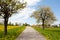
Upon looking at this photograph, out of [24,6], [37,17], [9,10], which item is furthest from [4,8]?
[37,17]

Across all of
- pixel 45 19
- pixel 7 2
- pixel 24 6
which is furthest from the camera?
pixel 45 19

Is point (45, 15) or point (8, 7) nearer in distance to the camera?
point (8, 7)

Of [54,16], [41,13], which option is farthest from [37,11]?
[54,16]

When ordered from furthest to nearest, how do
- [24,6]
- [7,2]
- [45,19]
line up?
[45,19]
[24,6]
[7,2]

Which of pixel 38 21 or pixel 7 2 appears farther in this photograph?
pixel 38 21

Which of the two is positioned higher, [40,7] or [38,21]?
[40,7]

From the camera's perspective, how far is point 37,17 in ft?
208

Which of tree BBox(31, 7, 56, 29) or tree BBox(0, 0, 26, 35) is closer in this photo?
tree BBox(0, 0, 26, 35)

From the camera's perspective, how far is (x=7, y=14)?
29.1 m

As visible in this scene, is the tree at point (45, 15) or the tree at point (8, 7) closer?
the tree at point (8, 7)

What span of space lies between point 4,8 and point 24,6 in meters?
3.37

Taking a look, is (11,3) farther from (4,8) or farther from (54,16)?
(54,16)

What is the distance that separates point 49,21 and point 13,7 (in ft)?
116

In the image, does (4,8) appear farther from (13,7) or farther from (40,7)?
(40,7)
